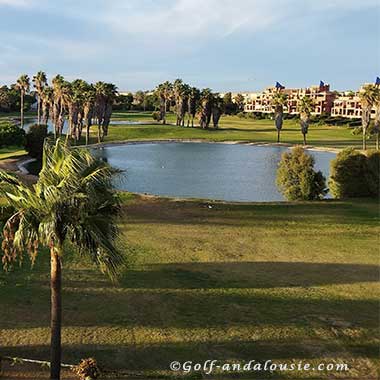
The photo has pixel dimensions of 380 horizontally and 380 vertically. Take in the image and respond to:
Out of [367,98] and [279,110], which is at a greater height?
[367,98]

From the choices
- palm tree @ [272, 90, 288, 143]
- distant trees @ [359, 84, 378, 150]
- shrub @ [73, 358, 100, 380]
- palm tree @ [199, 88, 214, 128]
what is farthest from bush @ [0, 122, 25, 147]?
palm tree @ [199, 88, 214, 128]

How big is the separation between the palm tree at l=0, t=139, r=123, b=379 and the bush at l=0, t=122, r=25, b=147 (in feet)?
197

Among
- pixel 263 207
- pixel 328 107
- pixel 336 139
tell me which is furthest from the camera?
pixel 328 107

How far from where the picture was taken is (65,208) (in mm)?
10750

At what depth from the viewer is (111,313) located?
17.9 meters

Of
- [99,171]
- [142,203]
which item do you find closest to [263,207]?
[142,203]

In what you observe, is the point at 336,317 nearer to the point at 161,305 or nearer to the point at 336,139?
the point at 161,305

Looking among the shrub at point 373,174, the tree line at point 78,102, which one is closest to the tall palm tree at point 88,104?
the tree line at point 78,102

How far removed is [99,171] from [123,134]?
104059mm

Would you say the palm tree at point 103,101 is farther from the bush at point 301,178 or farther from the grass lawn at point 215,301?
the grass lawn at point 215,301

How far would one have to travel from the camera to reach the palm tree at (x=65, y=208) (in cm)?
1073

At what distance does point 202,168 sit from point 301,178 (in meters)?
28.1

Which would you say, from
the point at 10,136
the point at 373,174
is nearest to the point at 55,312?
the point at 373,174

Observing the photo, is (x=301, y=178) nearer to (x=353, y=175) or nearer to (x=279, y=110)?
(x=353, y=175)
